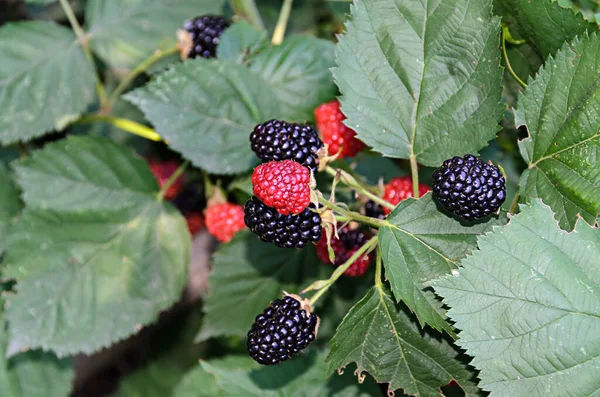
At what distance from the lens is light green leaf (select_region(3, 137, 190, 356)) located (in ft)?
5.61

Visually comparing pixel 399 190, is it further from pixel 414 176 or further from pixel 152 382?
pixel 152 382

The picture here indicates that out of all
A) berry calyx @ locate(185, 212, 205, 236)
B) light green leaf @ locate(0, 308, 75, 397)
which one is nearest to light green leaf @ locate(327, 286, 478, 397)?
berry calyx @ locate(185, 212, 205, 236)

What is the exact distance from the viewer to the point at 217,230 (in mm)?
1674

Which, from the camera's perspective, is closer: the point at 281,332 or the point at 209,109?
the point at 281,332

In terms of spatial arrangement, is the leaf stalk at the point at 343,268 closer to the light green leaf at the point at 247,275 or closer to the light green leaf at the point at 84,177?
the light green leaf at the point at 247,275

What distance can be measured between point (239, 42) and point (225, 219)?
1.65ft

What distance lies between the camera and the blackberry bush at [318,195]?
1083 millimetres

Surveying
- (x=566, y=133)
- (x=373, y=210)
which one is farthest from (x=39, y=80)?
(x=566, y=133)

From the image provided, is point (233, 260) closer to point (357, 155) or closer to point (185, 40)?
point (357, 155)

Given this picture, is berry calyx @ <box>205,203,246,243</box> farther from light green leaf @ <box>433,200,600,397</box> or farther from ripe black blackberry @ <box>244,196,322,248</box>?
light green leaf @ <box>433,200,600,397</box>

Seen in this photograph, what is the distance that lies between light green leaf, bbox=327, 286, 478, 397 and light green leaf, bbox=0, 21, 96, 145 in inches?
47.3

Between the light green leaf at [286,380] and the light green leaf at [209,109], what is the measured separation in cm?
56

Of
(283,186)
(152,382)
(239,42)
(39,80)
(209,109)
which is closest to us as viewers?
(283,186)

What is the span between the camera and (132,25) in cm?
200
